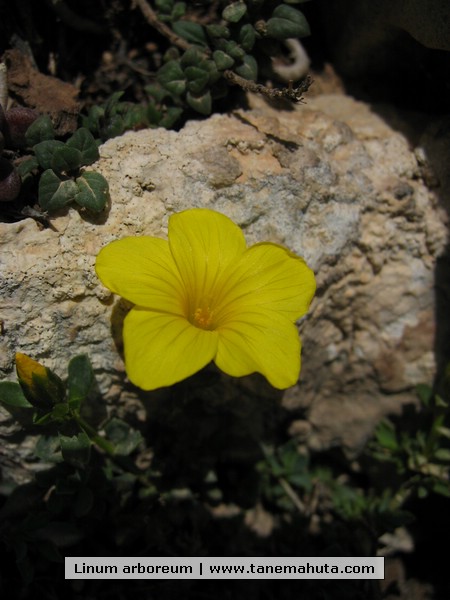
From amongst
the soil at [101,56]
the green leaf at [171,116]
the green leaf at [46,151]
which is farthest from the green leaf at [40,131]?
the green leaf at [171,116]

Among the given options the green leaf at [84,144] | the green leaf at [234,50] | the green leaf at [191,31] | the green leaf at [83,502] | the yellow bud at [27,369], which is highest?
the green leaf at [234,50]

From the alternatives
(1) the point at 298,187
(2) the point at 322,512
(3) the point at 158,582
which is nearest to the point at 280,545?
(2) the point at 322,512

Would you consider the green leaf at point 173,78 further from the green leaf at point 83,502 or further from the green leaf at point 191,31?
the green leaf at point 83,502

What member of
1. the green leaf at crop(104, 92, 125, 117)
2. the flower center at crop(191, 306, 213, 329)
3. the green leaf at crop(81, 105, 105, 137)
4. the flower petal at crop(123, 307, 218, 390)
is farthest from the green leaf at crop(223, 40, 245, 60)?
the flower petal at crop(123, 307, 218, 390)

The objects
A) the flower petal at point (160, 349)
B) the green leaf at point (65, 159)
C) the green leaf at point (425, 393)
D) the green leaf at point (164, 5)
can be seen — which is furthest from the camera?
the green leaf at point (425, 393)

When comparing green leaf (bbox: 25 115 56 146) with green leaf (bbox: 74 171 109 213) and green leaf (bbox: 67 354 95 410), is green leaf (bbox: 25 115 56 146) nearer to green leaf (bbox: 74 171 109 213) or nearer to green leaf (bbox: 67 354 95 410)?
green leaf (bbox: 74 171 109 213)

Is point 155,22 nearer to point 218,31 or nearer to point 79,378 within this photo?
point 218,31

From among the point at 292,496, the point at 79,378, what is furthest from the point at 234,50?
the point at 292,496
